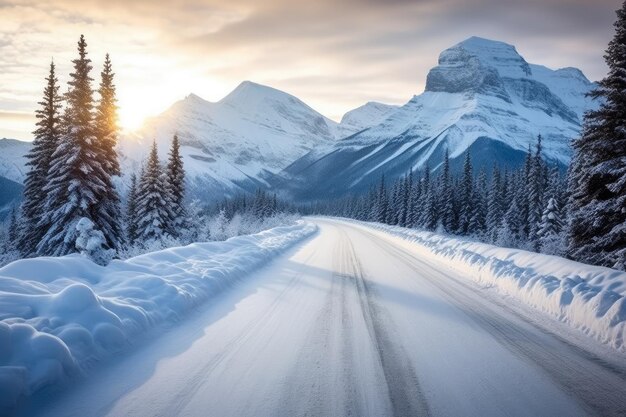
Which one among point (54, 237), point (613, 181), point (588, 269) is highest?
point (613, 181)

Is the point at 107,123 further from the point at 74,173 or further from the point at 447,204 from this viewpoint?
the point at 447,204

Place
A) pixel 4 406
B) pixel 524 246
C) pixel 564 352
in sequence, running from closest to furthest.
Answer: pixel 4 406 < pixel 564 352 < pixel 524 246

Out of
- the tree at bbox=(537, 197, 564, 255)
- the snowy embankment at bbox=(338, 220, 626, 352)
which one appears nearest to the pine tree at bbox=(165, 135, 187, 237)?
the snowy embankment at bbox=(338, 220, 626, 352)

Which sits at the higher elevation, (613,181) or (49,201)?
(613,181)

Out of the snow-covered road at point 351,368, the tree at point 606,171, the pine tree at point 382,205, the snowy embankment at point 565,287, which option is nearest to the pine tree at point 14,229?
the snow-covered road at point 351,368

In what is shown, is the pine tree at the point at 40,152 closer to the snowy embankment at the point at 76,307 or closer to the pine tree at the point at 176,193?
the pine tree at the point at 176,193

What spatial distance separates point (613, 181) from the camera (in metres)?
13.0

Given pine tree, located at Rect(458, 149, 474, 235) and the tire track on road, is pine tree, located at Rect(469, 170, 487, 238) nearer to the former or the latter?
pine tree, located at Rect(458, 149, 474, 235)

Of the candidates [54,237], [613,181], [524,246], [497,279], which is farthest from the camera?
[524,246]

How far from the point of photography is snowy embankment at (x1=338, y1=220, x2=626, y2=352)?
223 inches

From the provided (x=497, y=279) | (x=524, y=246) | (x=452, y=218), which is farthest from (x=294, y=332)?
(x=452, y=218)

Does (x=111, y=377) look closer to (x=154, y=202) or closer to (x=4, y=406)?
(x=4, y=406)

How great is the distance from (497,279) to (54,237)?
66.7 ft

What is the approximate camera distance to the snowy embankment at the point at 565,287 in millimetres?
5663
